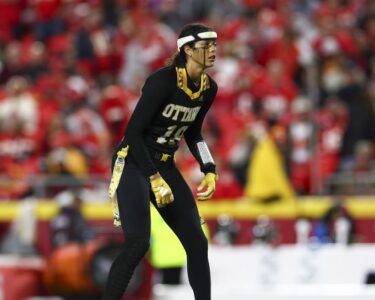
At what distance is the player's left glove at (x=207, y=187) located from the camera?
8766mm

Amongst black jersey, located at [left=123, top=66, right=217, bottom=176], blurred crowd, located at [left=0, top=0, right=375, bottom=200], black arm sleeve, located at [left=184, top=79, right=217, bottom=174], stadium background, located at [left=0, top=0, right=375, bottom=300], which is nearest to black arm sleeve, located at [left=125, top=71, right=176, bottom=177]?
black jersey, located at [left=123, top=66, right=217, bottom=176]

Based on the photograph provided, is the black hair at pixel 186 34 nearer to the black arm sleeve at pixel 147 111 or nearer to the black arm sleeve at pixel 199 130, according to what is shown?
the black arm sleeve at pixel 147 111

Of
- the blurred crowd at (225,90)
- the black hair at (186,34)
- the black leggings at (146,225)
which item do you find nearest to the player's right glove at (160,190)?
the black leggings at (146,225)

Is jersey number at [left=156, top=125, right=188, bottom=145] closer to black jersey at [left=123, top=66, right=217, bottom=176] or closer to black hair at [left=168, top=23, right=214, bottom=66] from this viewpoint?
black jersey at [left=123, top=66, right=217, bottom=176]

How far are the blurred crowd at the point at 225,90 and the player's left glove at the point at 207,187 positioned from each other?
6.96 metres

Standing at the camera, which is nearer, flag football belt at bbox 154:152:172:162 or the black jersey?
the black jersey

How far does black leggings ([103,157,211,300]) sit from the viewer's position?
8.59 meters

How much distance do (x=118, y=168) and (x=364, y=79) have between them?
369 inches

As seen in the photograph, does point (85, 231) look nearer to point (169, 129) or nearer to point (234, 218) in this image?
point (234, 218)

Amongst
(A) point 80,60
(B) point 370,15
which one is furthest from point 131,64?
(B) point 370,15

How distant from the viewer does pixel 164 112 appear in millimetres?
8641

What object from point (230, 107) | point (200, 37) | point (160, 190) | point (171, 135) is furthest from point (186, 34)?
point (230, 107)

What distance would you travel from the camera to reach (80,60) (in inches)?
787

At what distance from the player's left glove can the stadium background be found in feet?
18.2
